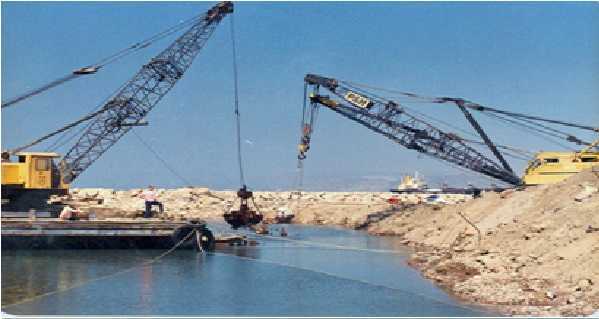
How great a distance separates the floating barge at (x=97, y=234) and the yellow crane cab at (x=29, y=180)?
4.50 feet

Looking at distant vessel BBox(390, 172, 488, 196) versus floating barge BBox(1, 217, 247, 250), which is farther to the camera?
distant vessel BBox(390, 172, 488, 196)

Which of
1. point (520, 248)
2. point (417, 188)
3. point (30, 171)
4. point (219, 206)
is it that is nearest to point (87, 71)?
point (30, 171)

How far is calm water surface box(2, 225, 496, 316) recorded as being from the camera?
72.6ft

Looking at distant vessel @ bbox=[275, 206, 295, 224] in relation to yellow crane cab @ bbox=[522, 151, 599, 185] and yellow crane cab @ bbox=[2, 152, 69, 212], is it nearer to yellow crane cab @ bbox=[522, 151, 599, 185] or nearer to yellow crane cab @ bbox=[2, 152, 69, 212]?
yellow crane cab @ bbox=[522, 151, 599, 185]

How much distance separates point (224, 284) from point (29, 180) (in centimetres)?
1555

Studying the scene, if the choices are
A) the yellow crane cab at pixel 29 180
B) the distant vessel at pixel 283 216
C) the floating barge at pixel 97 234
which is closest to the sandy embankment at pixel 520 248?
the yellow crane cab at pixel 29 180

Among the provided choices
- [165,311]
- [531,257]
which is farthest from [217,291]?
[531,257]

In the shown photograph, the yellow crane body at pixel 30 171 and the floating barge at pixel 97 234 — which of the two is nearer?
the floating barge at pixel 97 234

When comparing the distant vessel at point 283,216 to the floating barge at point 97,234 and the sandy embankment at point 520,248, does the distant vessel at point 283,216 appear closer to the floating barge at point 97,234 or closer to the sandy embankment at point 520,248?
the sandy embankment at point 520,248

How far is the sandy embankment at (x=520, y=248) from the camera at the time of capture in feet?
70.0

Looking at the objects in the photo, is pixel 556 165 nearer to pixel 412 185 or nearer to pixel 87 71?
pixel 87 71

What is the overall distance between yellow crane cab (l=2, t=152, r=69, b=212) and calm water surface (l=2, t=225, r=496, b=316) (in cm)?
440

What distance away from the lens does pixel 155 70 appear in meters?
48.8

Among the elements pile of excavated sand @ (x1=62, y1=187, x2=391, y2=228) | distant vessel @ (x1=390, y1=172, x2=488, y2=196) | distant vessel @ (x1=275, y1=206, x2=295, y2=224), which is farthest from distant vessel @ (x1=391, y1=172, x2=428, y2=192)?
distant vessel @ (x1=275, y1=206, x2=295, y2=224)
